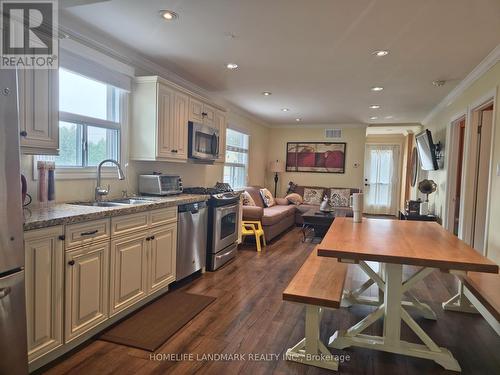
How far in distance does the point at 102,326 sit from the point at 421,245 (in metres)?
2.27

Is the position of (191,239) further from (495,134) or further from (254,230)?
(495,134)

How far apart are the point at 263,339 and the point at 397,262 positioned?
1157 millimetres

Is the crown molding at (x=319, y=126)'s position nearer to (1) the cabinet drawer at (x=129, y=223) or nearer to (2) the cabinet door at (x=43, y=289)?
(1) the cabinet drawer at (x=129, y=223)

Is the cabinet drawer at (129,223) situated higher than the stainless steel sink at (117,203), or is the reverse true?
the stainless steel sink at (117,203)

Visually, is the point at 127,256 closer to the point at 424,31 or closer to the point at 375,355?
the point at 375,355

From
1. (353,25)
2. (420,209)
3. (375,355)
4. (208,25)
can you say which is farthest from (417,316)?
(420,209)

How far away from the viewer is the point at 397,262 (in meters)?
1.83

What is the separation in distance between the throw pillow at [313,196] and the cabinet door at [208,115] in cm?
397

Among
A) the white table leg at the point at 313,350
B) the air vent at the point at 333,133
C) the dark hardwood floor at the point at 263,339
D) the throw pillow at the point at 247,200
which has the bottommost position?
the dark hardwood floor at the point at 263,339

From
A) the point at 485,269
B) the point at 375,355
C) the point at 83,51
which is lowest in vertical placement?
the point at 375,355

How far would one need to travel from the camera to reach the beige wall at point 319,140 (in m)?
7.87

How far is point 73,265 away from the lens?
6.70 ft

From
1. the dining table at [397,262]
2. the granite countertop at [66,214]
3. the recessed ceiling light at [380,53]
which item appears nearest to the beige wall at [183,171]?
the granite countertop at [66,214]

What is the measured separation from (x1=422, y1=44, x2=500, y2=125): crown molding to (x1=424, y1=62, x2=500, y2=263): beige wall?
1.6 inches
